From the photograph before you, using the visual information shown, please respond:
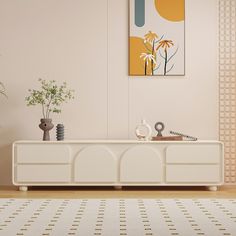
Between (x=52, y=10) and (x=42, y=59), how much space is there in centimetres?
58

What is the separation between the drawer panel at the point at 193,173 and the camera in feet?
17.5

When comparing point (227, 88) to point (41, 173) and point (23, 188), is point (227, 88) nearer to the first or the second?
point (41, 173)

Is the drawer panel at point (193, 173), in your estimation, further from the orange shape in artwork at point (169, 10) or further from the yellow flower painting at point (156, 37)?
the orange shape in artwork at point (169, 10)

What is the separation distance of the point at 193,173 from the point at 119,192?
807mm

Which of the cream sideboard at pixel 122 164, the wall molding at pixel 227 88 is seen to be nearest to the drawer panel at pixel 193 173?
Result: the cream sideboard at pixel 122 164

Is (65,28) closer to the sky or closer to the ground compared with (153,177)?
closer to the sky

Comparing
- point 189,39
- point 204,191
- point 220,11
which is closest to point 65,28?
point 189,39

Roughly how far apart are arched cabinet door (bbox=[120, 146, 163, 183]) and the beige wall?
0.56 meters

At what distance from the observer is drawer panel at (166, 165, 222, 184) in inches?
210

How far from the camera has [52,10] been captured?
587 cm

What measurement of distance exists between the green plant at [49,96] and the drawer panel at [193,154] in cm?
135

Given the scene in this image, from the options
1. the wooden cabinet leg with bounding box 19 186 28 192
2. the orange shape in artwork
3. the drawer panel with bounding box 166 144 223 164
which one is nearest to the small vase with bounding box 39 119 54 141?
the wooden cabinet leg with bounding box 19 186 28 192

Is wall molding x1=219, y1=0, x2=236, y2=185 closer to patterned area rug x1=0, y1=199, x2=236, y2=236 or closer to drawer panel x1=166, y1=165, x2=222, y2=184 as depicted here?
drawer panel x1=166, y1=165, x2=222, y2=184

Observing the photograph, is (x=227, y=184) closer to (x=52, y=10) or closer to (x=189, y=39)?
(x=189, y=39)
